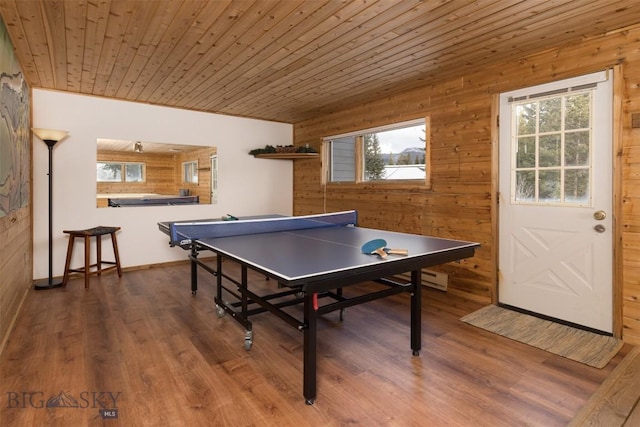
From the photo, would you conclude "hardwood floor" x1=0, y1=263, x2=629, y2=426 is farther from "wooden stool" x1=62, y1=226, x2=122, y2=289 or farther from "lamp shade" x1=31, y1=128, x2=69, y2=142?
"lamp shade" x1=31, y1=128, x2=69, y2=142

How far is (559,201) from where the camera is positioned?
299 cm

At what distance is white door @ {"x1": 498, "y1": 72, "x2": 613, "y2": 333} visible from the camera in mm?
2729

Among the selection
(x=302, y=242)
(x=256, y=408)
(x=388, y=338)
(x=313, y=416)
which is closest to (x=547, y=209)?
(x=388, y=338)

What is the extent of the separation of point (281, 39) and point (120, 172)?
775 centimetres

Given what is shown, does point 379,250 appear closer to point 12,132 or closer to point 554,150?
point 554,150

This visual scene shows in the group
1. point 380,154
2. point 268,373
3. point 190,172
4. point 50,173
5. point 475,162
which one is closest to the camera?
point 268,373

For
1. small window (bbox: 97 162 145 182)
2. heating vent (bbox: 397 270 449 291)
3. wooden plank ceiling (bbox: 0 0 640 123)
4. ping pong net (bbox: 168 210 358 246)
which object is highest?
wooden plank ceiling (bbox: 0 0 640 123)

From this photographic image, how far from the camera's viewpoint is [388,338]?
8.86ft

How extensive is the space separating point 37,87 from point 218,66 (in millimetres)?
2377

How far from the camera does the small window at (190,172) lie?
8.05 meters

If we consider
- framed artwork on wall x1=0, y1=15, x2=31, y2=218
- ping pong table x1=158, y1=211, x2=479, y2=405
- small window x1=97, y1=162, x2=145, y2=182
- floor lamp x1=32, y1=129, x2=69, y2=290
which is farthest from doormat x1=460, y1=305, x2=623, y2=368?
small window x1=97, y1=162, x2=145, y2=182

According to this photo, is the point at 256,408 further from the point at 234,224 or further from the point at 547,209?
the point at 547,209

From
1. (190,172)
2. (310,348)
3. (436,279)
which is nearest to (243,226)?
(310,348)
